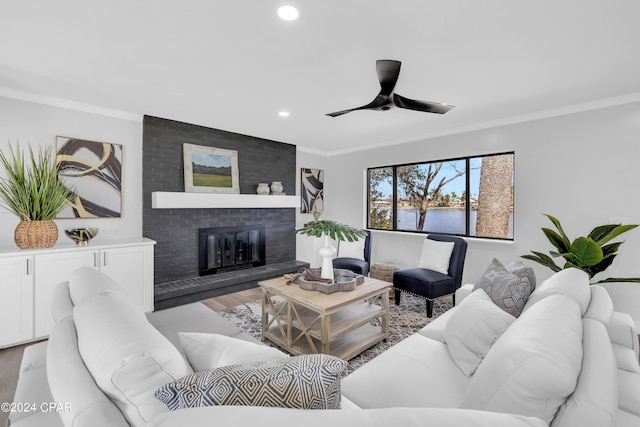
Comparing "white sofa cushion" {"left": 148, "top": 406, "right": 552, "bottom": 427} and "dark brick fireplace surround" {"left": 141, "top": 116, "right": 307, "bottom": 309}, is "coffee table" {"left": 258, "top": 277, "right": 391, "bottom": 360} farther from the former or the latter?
"white sofa cushion" {"left": 148, "top": 406, "right": 552, "bottom": 427}

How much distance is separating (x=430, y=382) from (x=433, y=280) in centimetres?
206

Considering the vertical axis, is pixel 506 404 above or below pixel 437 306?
above

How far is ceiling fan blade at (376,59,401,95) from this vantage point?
7.03 feet

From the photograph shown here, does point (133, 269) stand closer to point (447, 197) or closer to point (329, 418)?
point (329, 418)

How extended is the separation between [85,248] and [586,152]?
17.8 ft

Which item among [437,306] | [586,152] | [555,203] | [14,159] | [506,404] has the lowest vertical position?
[437,306]

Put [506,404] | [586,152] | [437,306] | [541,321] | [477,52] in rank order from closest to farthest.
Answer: [506,404]
[541,321]
[477,52]
[586,152]
[437,306]

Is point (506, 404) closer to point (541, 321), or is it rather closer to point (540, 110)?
point (541, 321)

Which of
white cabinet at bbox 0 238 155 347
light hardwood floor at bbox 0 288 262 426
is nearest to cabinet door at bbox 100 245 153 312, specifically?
white cabinet at bbox 0 238 155 347

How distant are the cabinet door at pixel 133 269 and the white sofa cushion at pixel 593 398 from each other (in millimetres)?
3509

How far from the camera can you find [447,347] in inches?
70.9

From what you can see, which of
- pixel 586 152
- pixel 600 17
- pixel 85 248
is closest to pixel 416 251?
pixel 586 152

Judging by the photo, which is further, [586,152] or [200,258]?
[200,258]

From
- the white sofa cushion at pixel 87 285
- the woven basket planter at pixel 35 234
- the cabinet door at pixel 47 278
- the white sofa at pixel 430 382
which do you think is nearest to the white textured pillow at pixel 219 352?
the white sofa at pixel 430 382
